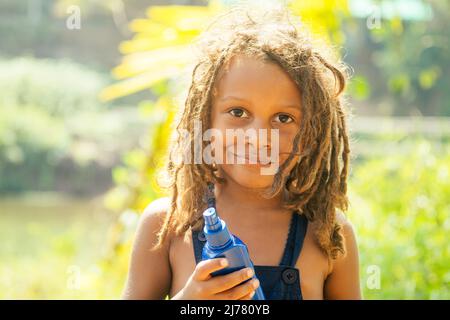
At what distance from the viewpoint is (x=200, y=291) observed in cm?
104

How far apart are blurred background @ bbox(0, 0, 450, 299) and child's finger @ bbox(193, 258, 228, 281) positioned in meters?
1.34

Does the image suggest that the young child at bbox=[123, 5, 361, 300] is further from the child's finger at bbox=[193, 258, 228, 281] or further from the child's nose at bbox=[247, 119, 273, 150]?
the child's finger at bbox=[193, 258, 228, 281]

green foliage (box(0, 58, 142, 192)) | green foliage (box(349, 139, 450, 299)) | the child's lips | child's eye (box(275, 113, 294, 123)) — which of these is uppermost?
green foliage (box(0, 58, 142, 192))

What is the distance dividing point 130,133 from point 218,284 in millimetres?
2687

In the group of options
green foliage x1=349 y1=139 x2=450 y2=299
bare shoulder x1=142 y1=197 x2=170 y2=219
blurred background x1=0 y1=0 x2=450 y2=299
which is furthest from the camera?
blurred background x1=0 y1=0 x2=450 y2=299

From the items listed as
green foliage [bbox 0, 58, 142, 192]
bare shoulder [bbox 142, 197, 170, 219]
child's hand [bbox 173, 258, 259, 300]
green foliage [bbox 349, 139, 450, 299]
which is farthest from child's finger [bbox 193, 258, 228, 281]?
green foliage [bbox 0, 58, 142, 192]

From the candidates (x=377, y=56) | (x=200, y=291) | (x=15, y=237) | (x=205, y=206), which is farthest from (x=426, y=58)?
(x=200, y=291)

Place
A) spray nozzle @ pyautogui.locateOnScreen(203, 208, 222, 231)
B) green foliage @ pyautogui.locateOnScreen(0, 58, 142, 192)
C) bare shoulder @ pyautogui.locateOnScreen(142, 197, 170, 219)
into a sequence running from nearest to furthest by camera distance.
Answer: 1. spray nozzle @ pyautogui.locateOnScreen(203, 208, 222, 231)
2. bare shoulder @ pyautogui.locateOnScreen(142, 197, 170, 219)
3. green foliage @ pyautogui.locateOnScreen(0, 58, 142, 192)

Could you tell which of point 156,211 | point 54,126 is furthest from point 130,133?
point 156,211

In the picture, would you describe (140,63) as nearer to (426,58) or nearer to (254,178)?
(254,178)

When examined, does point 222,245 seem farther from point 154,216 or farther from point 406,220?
point 406,220

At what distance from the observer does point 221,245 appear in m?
1.00

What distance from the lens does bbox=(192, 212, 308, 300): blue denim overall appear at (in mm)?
1172

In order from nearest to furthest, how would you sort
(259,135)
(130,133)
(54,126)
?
(259,135)
(54,126)
(130,133)
